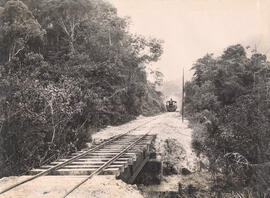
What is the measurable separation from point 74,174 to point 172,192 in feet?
17.0

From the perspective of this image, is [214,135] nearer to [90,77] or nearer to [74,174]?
[74,174]

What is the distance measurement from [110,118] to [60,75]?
604 cm

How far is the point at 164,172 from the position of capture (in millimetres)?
16859

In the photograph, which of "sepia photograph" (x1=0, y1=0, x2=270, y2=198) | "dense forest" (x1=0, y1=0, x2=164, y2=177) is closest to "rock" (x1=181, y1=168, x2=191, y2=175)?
"sepia photograph" (x1=0, y1=0, x2=270, y2=198)

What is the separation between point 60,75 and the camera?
83.1 feet

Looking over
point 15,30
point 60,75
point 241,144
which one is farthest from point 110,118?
point 241,144

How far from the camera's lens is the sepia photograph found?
10453mm

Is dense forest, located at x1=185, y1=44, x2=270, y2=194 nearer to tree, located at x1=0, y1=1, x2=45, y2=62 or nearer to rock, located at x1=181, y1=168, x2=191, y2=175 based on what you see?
rock, located at x1=181, y1=168, x2=191, y2=175

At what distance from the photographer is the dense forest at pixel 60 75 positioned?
39.4 ft

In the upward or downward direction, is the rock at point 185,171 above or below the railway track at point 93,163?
below

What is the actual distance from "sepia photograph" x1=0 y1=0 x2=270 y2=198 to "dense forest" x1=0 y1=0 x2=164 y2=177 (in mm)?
75

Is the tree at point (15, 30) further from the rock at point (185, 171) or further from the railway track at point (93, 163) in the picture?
the rock at point (185, 171)

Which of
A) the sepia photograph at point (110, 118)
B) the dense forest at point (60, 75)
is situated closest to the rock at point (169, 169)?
the sepia photograph at point (110, 118)

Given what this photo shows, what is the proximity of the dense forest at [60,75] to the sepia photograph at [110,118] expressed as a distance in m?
0.08
